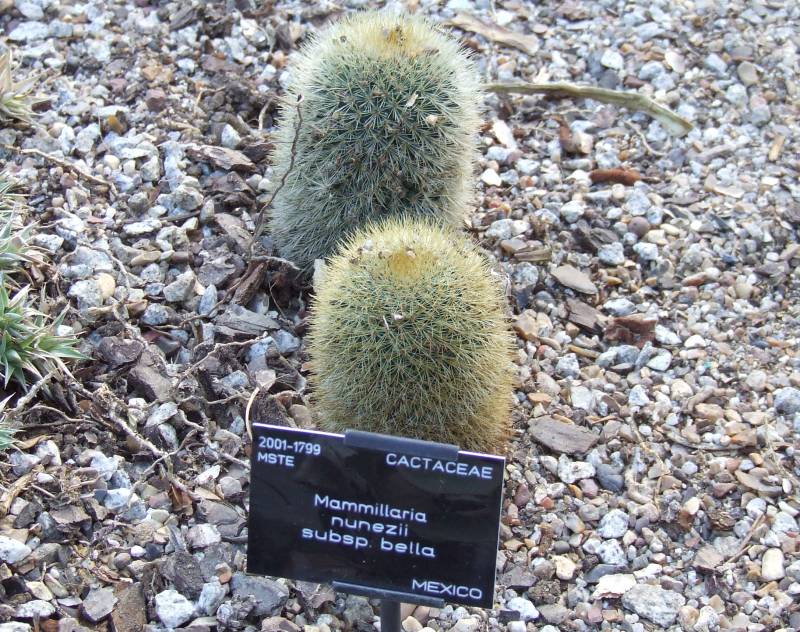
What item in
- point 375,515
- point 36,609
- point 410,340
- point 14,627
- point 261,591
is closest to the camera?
point 375,515

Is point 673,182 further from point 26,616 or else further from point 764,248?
point 26,616

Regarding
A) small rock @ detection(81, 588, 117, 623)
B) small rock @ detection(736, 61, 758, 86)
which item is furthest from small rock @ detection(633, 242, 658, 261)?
small rock @ detection(81, 588, 117, 623)

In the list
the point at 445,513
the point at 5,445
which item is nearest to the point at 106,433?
the point at 5,445

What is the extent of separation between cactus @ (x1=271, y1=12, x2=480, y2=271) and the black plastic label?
154 cm

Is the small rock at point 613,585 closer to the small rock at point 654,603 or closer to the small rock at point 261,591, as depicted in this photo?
the small rock at point 654,603

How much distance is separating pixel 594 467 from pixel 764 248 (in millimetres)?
1694

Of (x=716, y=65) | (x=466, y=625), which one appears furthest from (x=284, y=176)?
(x=716, y=65)

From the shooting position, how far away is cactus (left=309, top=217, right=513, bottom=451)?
3262mm

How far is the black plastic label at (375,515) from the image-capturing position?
2.62 m

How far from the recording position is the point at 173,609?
9.96 feet

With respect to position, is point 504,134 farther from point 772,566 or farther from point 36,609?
point 36,609

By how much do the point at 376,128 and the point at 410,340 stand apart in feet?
3.63

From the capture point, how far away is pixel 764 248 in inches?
189

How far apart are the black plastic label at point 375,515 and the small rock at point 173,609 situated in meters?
0.47
